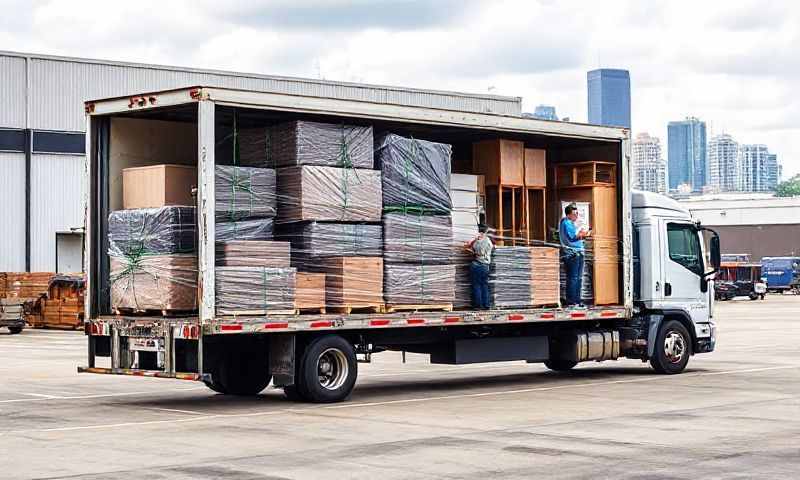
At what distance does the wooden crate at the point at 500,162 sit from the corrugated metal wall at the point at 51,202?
93.9 feet

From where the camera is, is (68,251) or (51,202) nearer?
(51,202)

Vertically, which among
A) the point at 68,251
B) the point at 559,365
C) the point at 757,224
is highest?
the point at 757,224

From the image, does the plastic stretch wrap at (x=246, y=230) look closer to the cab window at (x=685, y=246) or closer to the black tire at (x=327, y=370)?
the black tire at (x=327, y=370)

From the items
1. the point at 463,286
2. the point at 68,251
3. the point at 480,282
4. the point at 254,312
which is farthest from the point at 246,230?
the point at 68,251

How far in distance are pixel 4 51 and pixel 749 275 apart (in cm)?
4949

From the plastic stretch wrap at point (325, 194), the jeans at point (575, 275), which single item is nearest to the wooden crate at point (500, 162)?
the jeans at point (575, 275)

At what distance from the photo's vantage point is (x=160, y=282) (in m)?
15.6

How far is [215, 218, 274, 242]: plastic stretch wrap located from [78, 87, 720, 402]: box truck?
0.31 feet

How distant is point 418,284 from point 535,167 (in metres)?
3.39

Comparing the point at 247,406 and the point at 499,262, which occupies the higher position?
the point at 499,262

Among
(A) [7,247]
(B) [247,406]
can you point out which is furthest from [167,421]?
(A) [7,247]

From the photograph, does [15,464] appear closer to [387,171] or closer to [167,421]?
[167,421]

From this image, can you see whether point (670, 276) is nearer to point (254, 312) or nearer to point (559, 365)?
point (559, 365)

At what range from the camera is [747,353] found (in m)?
26.4
